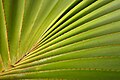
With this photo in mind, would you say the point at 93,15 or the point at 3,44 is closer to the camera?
the point at 3,44

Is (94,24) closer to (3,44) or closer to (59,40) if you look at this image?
(59,40)

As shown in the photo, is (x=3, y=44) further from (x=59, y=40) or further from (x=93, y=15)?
(x=93, y=15)

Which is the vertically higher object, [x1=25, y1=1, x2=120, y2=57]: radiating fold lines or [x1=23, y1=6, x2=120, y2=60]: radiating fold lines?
[x1=25, y1=1, x2=120, y2=57]: radiating fold lines

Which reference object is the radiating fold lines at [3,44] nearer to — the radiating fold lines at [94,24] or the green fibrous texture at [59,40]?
the green fibrous texture at [59,40]

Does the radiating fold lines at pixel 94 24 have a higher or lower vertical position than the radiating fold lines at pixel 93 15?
lower

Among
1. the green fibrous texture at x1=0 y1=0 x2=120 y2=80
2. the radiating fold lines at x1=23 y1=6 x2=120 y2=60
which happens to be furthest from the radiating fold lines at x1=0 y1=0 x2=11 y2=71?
the radiating fold lines at x1=23 y1=6 x2=120 y2=60

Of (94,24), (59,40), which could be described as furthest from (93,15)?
(59,40)

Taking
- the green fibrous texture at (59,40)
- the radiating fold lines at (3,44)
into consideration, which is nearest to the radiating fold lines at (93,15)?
the green fibrous texture at (59,40)

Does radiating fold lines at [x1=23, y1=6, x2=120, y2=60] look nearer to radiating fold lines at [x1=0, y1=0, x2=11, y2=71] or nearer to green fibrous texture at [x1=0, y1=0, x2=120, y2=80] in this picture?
green fibrous texture at [x1=0, y1=0, x2=120, y2=80]
